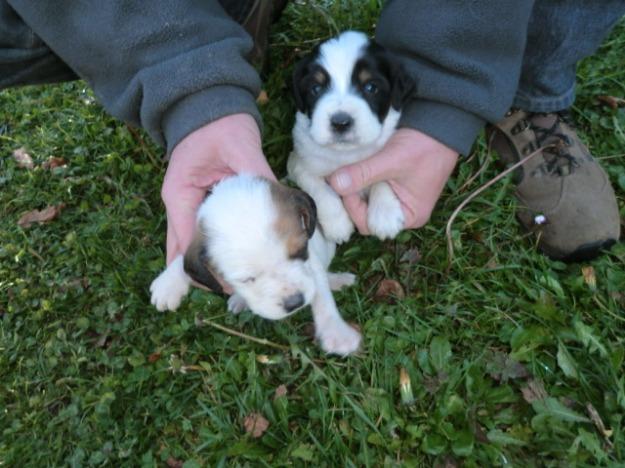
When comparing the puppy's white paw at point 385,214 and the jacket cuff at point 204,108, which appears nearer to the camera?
the jacket cuff at point 204,108

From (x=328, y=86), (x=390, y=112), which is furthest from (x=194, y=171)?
(x=390, y=112)

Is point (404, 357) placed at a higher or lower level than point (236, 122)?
lower

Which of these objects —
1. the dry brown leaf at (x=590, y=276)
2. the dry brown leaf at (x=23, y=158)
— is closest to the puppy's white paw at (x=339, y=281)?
the dry brown leaf at (x=590, y=276)

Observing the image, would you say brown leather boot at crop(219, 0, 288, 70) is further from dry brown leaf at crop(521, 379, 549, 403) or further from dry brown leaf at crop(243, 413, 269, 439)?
dry brown leaf at crop(521, 379, 549, 403)

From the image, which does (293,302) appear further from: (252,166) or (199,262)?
(252,166)

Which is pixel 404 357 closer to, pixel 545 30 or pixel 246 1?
pixel 545 30

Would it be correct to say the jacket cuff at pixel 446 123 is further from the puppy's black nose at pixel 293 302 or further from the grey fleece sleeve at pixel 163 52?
the puppy's black nose at pixel 293 302
